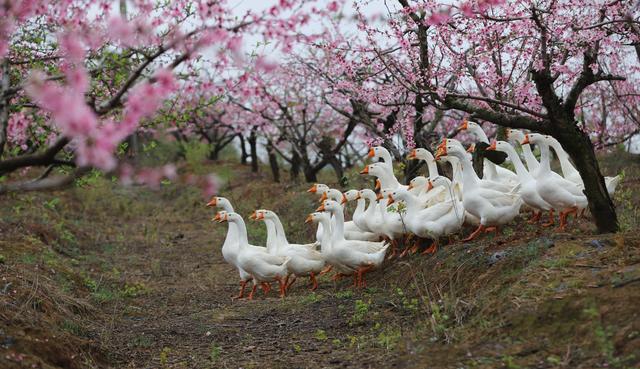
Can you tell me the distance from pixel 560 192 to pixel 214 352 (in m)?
4.15

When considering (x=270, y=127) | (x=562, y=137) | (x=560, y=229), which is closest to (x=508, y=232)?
(x=560, y=229)

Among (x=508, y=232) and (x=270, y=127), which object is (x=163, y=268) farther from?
(x=270, y=127)

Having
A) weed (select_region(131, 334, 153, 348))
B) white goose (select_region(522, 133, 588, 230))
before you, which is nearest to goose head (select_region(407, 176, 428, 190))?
white goose (select_region(522, 133, 588, 230))

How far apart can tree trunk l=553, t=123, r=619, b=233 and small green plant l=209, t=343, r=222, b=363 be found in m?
3.75

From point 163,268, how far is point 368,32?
4943mm

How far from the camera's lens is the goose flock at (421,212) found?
891cm

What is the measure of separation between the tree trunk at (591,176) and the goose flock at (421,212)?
95 centimetres

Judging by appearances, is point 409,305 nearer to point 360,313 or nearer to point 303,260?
point 360,313

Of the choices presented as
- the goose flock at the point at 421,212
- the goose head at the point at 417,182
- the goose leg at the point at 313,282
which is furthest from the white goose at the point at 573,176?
the goose leg at the point at 313,282

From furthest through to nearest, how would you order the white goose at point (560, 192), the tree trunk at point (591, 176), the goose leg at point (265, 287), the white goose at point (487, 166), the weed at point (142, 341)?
the white goose at point (487, 166) < the goose leg at point (265, 287) < the white goose at point (560, 192) < the tree trunk at point (591, 176) < the weed at point (142, 341)

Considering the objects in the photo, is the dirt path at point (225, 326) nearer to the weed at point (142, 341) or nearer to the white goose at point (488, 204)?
the weed at point (142, 341)

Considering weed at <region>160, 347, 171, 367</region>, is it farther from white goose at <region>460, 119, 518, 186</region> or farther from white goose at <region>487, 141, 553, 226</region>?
white goose at <region>460, 119, 518, 186</region>

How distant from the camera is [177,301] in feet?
32.5

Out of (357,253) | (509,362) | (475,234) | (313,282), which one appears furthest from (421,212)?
(509,362)
